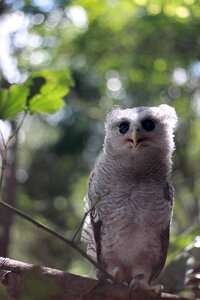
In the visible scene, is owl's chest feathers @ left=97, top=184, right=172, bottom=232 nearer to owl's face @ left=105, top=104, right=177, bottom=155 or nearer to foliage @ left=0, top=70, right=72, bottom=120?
owl's face @ left=105, top=104, right=177, bottom=155

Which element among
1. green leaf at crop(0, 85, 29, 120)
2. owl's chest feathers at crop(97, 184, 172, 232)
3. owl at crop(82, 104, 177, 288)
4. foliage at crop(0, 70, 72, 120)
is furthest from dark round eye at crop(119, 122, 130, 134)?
green leaf at crop(0, 85, 29, 120)

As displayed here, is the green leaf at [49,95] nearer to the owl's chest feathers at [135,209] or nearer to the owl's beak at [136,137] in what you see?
the owl's beak at [136,137]

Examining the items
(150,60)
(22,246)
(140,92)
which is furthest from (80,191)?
(150,60)

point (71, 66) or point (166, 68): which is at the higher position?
point (71, 66)

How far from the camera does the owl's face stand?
3410 mm

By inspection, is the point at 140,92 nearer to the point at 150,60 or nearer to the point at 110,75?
the point at 110,75

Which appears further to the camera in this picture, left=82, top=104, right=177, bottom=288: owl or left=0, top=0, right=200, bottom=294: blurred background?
left=0, top=0, right=200, bottom=294: blurred background

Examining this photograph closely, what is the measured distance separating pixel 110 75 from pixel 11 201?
2.77 meters

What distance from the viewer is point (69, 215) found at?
11.2 m

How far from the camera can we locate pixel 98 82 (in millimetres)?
9828

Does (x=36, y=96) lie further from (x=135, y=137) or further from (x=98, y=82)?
(x=98, y=82)

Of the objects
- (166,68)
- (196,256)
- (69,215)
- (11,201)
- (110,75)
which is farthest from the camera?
(69,215)

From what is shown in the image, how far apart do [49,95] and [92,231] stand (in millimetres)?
1185

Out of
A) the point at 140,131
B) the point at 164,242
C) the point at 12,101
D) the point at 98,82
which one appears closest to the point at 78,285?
the point at 12,101
